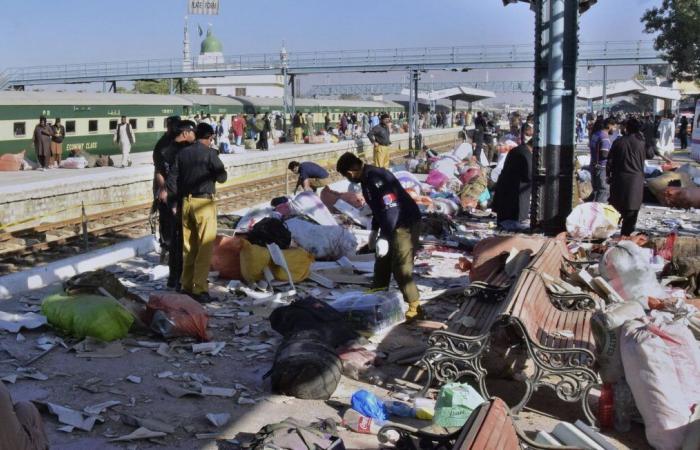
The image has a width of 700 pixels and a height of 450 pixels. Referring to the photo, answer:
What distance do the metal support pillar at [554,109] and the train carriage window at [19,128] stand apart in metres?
17.3

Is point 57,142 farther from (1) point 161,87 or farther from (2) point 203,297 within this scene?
(1) point 161,87

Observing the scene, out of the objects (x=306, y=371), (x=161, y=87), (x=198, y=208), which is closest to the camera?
(x=306, y=371)

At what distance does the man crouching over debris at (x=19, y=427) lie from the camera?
10.5 ft

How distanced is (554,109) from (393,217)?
3.62 metres

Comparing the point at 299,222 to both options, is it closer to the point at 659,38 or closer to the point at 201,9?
the point at 659,38

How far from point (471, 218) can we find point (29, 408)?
1037cm

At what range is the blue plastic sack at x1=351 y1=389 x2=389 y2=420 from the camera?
16.1ft

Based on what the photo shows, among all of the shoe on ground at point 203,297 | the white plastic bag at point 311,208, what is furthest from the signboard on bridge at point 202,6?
the shoe on ground at point 203,297

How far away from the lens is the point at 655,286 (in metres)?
6.86

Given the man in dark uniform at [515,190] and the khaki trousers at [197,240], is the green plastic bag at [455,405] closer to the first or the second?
the khaki trousers at [197,240]

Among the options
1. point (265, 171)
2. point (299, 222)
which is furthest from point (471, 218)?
point (265, 171)

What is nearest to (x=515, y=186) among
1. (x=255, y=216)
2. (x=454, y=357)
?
(x=255, y=216)

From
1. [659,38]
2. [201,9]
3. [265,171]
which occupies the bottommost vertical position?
[265,171]

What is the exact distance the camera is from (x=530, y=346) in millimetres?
4898
